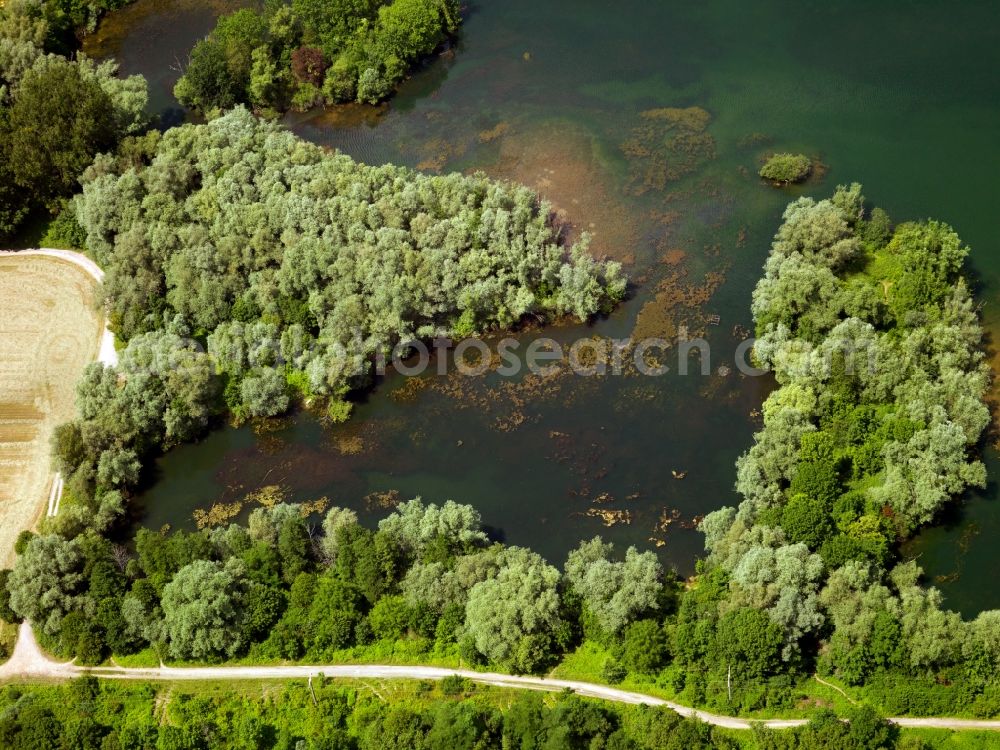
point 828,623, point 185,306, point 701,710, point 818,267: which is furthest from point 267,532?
point 818,267

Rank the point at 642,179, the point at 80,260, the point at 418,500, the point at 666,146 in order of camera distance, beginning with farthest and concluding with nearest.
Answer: the point at 666,146
the point at 642,179
the point at 80,260
the point at 418,500

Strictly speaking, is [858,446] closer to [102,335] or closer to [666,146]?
[666,146]

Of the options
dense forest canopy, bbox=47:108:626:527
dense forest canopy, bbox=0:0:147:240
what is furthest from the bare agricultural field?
dense forest canopy, bbox=0:0:147:240

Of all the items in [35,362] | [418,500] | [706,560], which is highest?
[418,500]

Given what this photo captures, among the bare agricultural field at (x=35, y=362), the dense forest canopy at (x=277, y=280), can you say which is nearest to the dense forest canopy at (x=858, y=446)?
the dense forest canopy at (x=277, y=280)

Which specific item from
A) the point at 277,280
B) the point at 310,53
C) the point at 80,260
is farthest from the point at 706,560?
the point at 310,53

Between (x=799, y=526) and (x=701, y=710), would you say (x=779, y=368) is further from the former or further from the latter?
(x=701, y=710)
